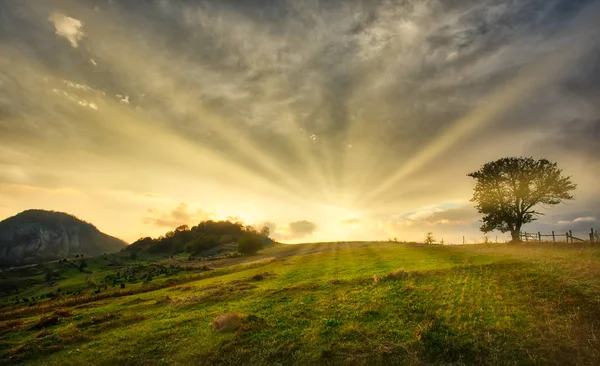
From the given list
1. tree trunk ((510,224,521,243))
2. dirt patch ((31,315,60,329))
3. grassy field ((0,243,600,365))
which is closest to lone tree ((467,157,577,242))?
tree trunk ((510,224,521,243))

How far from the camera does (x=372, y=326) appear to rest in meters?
22.3

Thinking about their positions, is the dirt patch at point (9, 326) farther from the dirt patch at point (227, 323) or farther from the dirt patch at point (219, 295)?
the dirt patch at point (227, 323)

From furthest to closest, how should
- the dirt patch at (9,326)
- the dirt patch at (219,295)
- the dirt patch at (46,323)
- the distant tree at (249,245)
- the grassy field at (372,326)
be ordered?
the distant tree at (249,245)
the dirt patch at (219,295)
the dirt patch at (9,326)
the dirt patch at (46,323)
the grassy field at (372,326)

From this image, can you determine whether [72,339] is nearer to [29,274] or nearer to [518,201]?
[518,201]

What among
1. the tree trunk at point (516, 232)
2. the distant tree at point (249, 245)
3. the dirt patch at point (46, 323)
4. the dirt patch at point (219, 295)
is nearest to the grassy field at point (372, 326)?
the dirt patch at point (46, 323)

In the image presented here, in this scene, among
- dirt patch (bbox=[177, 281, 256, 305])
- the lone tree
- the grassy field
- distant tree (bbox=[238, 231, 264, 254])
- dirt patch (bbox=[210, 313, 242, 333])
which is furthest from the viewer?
distant tree (bbox=[238, 231, 264, 254])

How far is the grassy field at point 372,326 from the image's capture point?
18.4 m

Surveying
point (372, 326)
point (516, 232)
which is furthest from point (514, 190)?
point (372, 326)

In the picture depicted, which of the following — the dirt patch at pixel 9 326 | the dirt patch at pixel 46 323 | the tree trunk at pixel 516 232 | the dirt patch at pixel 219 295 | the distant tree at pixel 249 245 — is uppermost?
the tree trunk at pixel 516 232

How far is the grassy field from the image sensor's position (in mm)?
18375

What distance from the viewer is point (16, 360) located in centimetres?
2439

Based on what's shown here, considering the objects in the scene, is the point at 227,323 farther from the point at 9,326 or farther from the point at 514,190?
the point at 514,190

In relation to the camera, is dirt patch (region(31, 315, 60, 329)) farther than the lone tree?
No

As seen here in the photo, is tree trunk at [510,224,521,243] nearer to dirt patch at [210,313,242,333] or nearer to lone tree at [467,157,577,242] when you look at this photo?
lone tree at [467,157,577,242]
